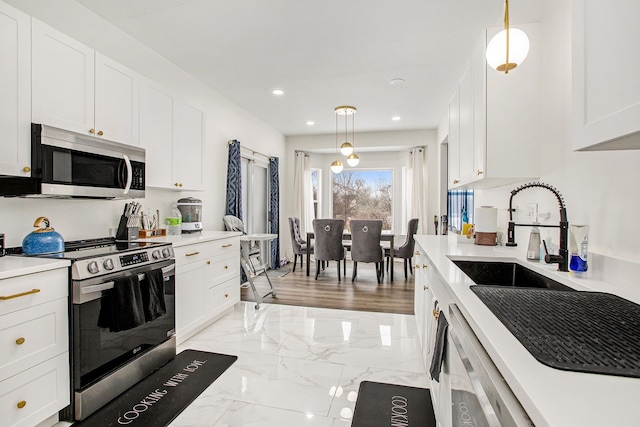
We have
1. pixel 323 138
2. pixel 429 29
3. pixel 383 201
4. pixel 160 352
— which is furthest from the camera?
pixel 383 201

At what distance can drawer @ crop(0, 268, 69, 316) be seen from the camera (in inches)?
58.1

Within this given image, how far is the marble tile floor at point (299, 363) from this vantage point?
1.92 meters

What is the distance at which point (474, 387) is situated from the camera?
858mm

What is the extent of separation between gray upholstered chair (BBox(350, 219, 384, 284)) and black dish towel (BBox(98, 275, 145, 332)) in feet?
11.5

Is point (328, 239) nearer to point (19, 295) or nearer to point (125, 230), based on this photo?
point (125, 230)

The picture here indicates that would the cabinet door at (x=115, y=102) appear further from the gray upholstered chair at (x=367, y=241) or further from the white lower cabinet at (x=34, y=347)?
the gray upholstered chair at (x=367, y=241)

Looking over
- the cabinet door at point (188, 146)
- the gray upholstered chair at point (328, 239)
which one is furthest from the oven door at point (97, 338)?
the gray upholstered chair at point (328, 239)

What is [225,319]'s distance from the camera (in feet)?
11.3

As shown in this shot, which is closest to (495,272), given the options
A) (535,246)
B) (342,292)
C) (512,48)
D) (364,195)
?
(535,246)

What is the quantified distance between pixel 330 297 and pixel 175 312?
2144mm

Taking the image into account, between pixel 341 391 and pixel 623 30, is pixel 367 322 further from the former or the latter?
pixel 623 30

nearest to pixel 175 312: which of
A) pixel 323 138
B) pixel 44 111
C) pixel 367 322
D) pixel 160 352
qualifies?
pixel 160 352

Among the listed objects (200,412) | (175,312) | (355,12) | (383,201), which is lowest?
(200,412)

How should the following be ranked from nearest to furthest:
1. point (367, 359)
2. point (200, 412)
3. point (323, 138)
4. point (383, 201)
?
point (200, 412) < point (367, 359) < point (323, 138) < point (383, 201)
